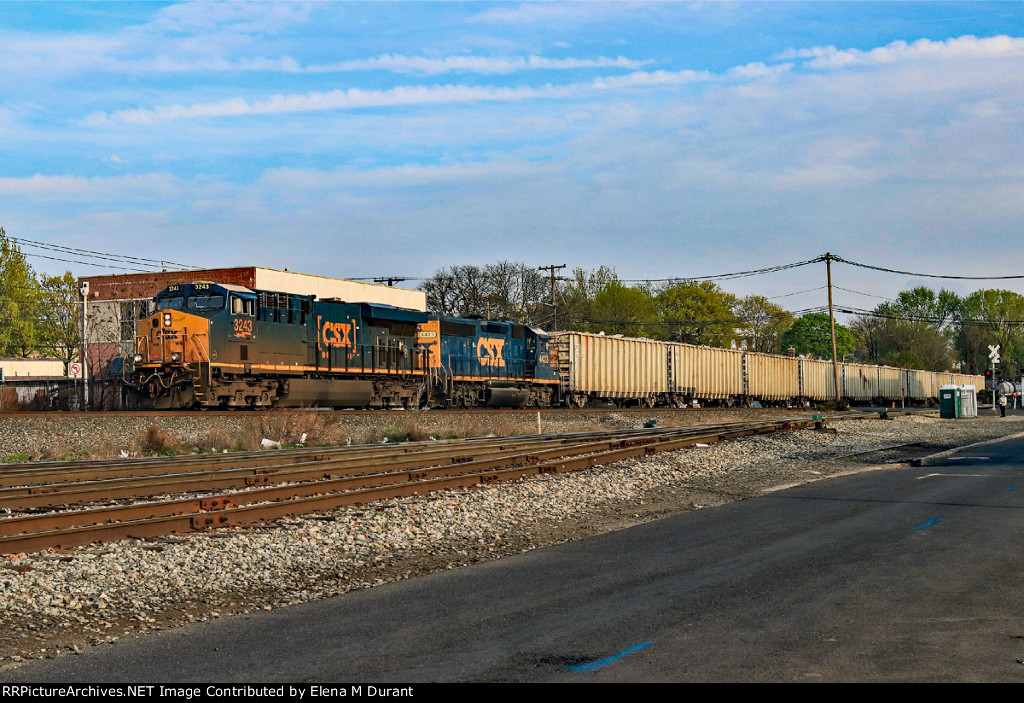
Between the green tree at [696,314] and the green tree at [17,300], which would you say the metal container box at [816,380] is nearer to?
the green tree at [696,314]

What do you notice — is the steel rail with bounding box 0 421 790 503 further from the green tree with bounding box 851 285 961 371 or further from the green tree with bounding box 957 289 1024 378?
the green tree with bounding box 957 289 1024 378

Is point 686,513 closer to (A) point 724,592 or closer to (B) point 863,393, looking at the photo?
(A) point 724,592

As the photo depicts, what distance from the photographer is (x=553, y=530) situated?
A: 12.3m

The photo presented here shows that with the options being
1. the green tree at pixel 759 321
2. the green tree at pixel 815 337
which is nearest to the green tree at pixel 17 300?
the green tree at pixel 759 321

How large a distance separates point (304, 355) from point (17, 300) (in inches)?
1756

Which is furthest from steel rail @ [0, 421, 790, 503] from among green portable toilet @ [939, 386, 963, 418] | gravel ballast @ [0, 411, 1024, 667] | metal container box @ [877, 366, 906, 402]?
metal container box @ [877, 366, 906, 402]

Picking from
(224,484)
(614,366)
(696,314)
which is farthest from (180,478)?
(696,314)

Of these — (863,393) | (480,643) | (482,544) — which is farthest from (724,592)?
(863,393)

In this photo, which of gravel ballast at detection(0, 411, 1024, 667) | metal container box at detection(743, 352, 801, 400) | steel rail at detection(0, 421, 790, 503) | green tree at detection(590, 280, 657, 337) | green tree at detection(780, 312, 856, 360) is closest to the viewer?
gravel ballast at detection(0, 411, 1024, 667)

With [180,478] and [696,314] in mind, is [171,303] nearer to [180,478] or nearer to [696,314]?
[180,478]

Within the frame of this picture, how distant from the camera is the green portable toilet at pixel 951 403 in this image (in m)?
51.0

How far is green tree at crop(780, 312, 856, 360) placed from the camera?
442ft

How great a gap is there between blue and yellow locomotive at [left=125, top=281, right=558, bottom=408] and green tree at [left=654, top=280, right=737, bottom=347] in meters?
70.5

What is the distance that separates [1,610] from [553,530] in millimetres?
6702
